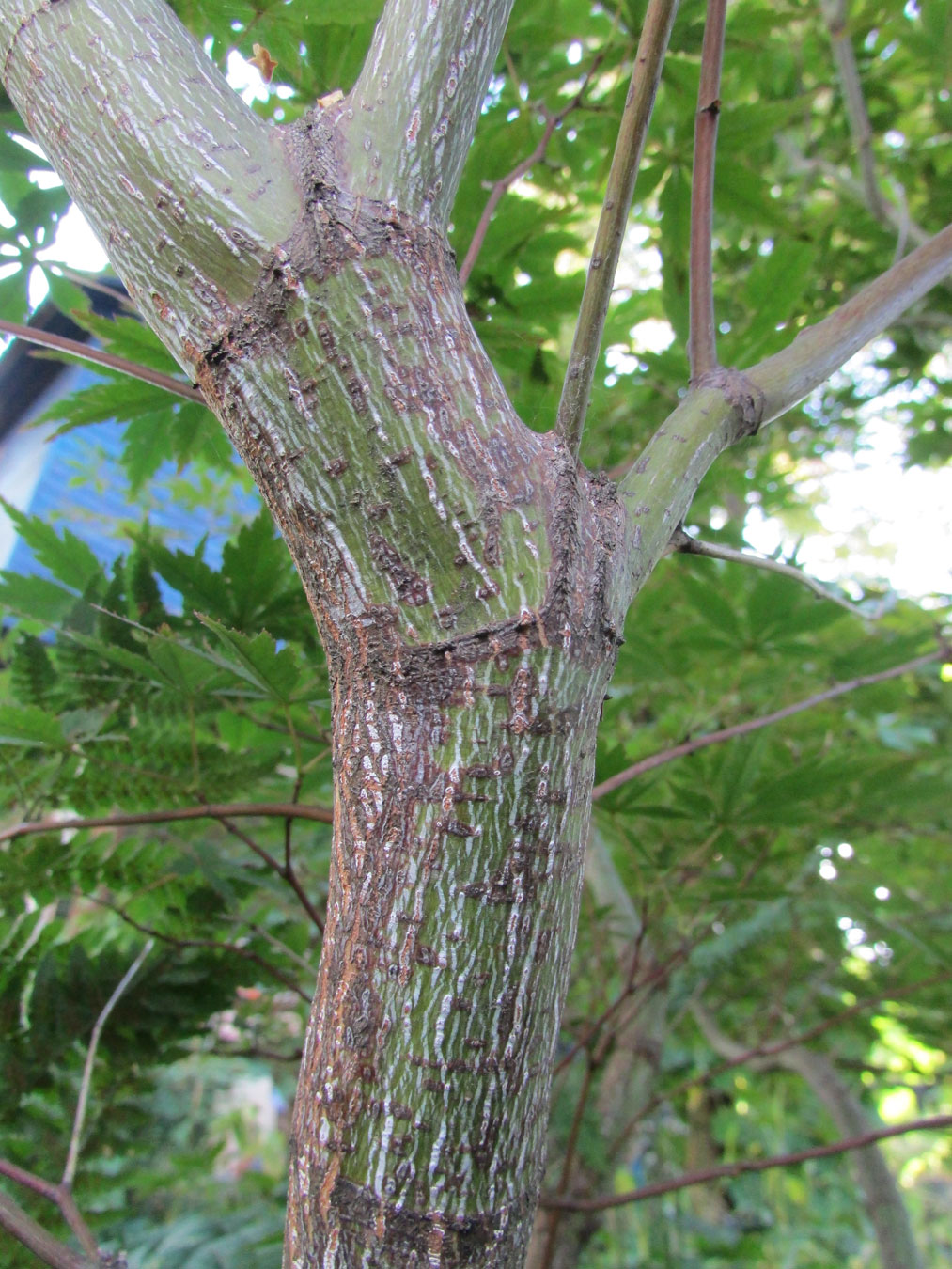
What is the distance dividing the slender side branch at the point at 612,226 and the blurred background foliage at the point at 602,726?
9.4 inches

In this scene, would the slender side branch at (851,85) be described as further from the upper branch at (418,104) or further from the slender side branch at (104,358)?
the slender side branch at (104,358)

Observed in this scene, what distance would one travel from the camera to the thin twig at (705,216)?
2.31 ft

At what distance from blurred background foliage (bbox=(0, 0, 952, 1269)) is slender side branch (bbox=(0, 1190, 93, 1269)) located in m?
0.28

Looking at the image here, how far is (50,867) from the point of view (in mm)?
939

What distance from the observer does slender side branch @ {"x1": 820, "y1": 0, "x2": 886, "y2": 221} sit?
1.51 meters

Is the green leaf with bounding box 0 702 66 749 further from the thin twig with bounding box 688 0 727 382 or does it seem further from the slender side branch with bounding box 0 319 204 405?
the thin twig with bounding box 688 0 727 382

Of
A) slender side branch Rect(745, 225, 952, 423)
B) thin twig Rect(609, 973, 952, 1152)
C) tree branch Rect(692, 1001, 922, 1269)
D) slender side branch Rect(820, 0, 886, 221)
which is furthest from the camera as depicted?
tree branch Rect(692, 1001, 922, 1269)

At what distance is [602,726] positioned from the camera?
1.46 metres

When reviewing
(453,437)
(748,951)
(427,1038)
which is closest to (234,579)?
(453,437)

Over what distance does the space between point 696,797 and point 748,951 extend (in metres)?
0.80

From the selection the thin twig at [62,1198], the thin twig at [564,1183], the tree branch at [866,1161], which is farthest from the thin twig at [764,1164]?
the tree branch at [866,1161]

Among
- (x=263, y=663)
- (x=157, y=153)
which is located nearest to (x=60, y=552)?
(x=263, y=663)

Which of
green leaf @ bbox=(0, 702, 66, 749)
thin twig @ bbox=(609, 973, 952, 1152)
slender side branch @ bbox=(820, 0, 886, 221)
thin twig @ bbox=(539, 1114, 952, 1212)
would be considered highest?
slender side branch @ bbox=(820, 0, 886, 221)

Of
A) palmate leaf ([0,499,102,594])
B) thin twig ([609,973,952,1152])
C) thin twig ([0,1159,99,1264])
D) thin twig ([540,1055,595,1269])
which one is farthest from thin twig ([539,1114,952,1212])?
palmate leaf ([0,499,102,594])
